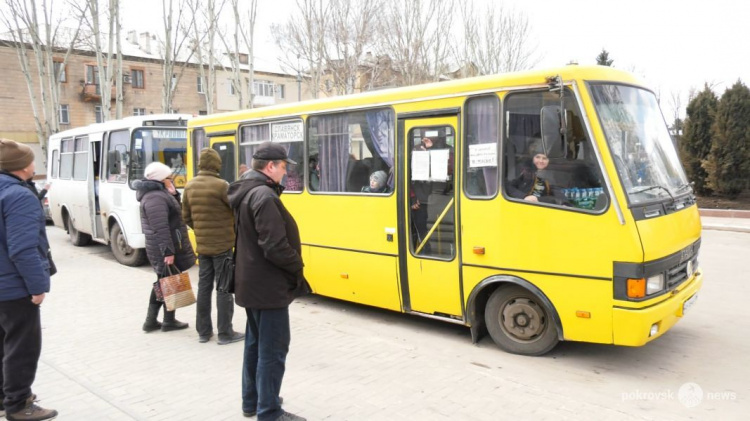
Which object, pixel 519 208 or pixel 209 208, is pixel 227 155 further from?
pixel 519 208

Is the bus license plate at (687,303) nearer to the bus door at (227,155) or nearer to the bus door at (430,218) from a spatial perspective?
the bus door at (430,218)

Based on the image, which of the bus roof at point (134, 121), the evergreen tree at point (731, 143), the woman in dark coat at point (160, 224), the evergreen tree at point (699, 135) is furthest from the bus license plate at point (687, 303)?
the evergreen tree at point (699, 135)

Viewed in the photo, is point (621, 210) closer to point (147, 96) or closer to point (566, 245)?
point (566, 245)

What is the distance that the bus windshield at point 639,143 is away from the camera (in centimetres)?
489

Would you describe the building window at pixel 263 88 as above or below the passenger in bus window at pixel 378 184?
above

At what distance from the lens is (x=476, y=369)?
509 cm

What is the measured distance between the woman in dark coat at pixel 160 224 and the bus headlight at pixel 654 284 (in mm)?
4711

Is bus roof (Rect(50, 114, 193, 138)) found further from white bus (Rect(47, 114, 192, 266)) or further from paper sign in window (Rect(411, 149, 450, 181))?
paper sign in window (Rect(411, 149, 450, 181))

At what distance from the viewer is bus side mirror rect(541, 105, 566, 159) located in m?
4.83

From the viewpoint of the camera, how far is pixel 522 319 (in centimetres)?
543

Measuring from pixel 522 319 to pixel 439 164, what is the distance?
177 cm

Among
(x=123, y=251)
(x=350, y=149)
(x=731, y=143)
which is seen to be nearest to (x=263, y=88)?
(x=731, y=143)

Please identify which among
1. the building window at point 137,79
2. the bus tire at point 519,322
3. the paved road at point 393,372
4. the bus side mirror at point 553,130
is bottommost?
the paved road at point 393,372

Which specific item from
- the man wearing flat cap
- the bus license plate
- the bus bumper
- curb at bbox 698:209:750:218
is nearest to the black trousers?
the man wearing flat cap
